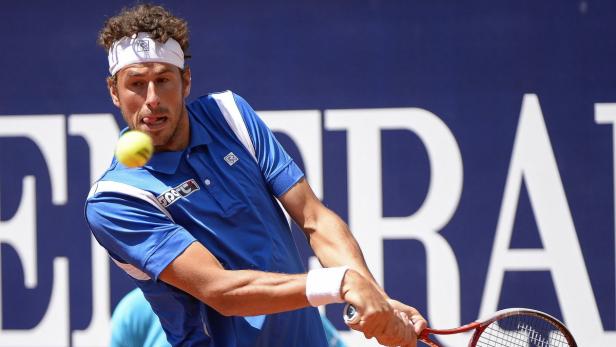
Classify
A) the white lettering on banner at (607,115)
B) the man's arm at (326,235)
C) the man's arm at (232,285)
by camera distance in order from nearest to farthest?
the man's arm at (232,285) < the man's arm at (326,235) < the white lettering on banner at (607,115)

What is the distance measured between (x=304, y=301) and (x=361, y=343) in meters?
2.23

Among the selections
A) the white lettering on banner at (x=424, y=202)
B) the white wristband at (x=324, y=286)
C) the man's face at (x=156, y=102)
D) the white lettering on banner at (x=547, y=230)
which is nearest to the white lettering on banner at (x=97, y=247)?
the white lettering on banner at (x=424, y=202)

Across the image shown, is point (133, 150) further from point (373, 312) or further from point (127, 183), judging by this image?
point (373, 312)

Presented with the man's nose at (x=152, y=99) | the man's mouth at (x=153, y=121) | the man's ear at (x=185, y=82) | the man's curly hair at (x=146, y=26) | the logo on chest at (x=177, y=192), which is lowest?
the logo on chest at (x=177, y=192)

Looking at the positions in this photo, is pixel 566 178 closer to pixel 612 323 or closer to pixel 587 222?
pixel 587 222

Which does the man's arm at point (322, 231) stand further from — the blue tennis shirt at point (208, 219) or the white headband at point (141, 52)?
the white headband at point (141, 52)

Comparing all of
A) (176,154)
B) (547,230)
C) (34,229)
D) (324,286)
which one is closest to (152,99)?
(176,154)

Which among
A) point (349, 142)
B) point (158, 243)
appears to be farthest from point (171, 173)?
point (349, 142)

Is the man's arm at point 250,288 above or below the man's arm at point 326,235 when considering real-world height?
below

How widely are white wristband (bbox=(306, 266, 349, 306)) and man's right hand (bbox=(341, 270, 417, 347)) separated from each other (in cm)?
2

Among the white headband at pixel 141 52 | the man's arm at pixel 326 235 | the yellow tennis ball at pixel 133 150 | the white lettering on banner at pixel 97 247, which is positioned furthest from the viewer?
the white lettering on banner at pixel 97 247

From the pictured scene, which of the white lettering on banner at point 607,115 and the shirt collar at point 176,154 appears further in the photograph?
the white lettering on banner at point 607,115

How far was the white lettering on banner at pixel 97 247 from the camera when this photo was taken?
202 inches

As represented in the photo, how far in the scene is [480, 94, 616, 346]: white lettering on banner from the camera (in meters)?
4.95
